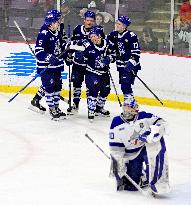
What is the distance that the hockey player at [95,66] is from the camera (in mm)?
6752

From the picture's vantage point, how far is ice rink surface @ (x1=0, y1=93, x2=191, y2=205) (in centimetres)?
449

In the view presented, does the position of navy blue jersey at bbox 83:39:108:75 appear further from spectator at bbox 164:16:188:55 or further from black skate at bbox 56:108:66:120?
spectator at bbox 164:16:188:55

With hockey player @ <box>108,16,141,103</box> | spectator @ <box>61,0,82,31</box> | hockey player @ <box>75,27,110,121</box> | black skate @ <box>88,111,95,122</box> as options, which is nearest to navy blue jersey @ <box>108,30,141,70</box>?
hockey player @ <box>108,16,141,103</box>

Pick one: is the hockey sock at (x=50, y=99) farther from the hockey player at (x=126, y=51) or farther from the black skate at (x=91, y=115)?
the hockey player at (x=126, y=51)

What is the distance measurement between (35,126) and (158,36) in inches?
87.3

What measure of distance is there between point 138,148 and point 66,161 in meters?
1.21

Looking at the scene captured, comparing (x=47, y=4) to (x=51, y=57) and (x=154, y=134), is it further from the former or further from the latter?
(x=154, y=134)

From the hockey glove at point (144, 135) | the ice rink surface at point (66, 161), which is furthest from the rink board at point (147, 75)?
the hockey glove at point (144, 135)

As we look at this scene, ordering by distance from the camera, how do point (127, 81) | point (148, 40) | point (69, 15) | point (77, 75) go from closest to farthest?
1. point (127, 81)
2. point (77, 75)
3. point (148, 40)
4. point (69, 15)

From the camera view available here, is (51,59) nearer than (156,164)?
No

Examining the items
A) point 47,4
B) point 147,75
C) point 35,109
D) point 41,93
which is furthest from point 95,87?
point 47,4

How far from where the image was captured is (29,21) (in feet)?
28.6

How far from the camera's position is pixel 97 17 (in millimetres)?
8398

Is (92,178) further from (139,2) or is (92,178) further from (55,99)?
(139,2)
